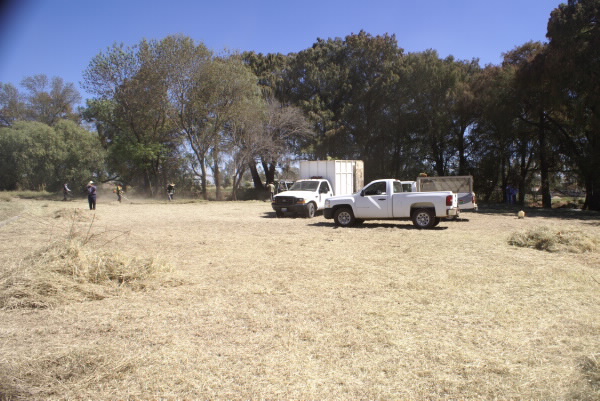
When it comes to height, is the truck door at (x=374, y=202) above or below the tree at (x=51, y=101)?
below

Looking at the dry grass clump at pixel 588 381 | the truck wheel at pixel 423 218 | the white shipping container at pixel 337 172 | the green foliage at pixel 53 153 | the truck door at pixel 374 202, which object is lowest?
the dry grass clump at pixel 588 381

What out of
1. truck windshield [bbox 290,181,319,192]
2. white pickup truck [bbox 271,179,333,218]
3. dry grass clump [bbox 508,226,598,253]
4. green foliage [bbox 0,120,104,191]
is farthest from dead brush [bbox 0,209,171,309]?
green foliage [bbox 0,120,104,191]

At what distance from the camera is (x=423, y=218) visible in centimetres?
1429

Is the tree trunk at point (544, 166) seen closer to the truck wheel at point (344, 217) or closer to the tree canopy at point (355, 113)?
the tree canopy at point (355, 113)

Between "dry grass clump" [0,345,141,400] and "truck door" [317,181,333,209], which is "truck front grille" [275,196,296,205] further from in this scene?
"dry grass clump" [0,345,141,400]

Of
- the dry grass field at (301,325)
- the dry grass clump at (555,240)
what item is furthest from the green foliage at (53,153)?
the dry grass clump at (555,240)

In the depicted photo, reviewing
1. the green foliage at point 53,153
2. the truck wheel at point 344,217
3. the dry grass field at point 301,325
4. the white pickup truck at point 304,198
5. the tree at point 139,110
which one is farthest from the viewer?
the green foliage at point 53,153

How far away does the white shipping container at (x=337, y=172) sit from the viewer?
794 inches

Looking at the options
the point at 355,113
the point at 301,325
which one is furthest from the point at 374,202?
the point at 355,113

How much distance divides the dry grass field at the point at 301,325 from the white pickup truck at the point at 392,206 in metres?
4.22

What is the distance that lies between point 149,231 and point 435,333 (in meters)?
11.5

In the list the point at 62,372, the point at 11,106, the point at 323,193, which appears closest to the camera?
the point at 62,372

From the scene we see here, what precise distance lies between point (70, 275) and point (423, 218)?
11066 millimetres

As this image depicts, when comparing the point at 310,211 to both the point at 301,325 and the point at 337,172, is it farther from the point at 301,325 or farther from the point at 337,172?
the point at 301,325
